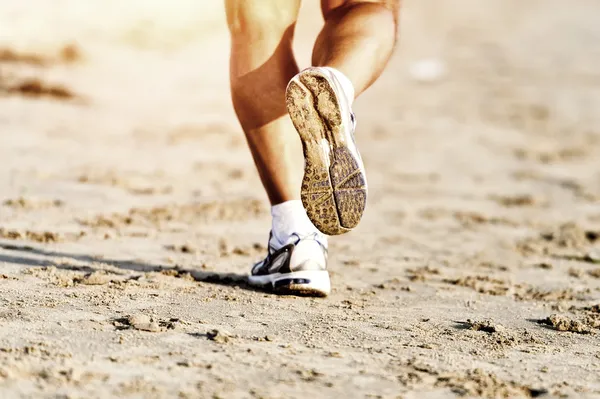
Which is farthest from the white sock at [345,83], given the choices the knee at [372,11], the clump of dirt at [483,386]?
the clump of dirt at [483,386]

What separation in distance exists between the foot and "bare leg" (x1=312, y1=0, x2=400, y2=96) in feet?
1.51

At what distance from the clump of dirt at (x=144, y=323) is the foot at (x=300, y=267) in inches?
17.6

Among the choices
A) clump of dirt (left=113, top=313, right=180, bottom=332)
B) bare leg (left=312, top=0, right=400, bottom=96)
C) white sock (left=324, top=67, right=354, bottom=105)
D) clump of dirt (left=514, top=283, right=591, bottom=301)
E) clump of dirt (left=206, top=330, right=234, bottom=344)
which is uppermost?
bare leg (left=312, top=0, right=400, bottom=96)

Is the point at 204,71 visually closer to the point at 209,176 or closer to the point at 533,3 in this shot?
the point at 209,176

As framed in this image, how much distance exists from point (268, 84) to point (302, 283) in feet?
1.86

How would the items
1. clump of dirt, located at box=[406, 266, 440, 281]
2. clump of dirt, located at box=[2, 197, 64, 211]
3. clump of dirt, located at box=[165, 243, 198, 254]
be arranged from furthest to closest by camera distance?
1. clump of dirt, located at box=[2, 197, 64, 211]
2. clump of dirt, located at box=[165, 243, 198, 254]
3. clump of dirt, located at box=[406, 266, 440, 281]

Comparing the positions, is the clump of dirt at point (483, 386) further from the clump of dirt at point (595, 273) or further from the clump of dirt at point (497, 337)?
the clump of dirt at point (595, 273)

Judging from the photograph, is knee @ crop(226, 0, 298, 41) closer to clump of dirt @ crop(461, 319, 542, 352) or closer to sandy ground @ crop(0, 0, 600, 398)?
sandy ground @ crop(0, 0, 600, 398)

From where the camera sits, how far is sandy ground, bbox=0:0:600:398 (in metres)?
1.61

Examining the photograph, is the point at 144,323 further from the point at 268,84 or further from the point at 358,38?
the point at 358,38

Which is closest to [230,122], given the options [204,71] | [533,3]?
[204,71]

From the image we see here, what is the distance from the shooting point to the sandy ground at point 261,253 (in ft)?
5.27

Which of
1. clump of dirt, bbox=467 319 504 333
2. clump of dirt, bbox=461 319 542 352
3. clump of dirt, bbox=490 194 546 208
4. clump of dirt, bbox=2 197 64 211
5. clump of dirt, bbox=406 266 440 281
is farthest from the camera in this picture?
clump of dirt, bbox=490 194 546 208

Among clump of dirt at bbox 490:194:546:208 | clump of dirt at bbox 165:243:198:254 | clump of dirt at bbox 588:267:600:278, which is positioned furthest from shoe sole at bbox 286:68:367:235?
clump of dirt at bbox 490:194:546:208
